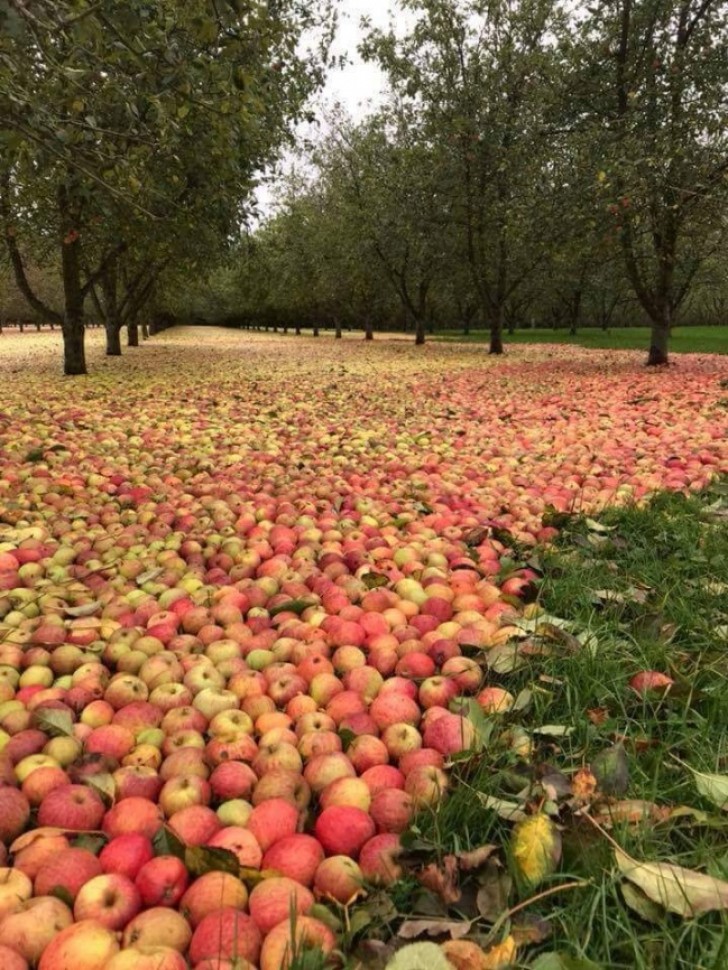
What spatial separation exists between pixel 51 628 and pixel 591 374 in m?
13.8

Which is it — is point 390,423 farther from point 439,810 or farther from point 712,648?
point 439,810

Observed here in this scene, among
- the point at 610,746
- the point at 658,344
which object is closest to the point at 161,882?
the point at 610,746

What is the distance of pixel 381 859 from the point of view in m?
1.67

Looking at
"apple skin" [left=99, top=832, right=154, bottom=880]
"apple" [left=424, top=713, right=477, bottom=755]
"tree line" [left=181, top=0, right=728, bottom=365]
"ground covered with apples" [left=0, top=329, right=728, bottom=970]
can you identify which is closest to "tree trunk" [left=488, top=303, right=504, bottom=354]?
Answer: "tree line" [left=181, top=0, right=728, bottom=365]

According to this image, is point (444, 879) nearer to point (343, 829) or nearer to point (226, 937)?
point (343, 829)

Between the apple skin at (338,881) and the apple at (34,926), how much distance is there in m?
0.58

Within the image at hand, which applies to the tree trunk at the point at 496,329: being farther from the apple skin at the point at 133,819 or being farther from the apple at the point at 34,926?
the apple at the point at 34,926

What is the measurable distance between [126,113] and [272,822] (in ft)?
17.4

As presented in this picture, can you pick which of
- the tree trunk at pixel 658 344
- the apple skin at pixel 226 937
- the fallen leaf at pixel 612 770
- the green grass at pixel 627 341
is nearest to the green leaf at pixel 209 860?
the apple skin at pixel 226 937

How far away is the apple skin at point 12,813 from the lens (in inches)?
68.8

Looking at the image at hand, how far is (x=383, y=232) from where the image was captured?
24.8 m

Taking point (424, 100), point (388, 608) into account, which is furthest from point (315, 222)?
point (388, 608)

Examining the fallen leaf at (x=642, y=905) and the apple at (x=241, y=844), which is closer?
the fallen leaf at (x=642, y=905)

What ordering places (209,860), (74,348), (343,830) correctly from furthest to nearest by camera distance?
1. (74,348)
2. (343,830)
3. (209,860)
